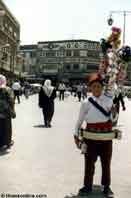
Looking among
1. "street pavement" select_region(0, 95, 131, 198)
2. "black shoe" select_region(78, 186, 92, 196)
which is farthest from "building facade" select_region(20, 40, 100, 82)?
"black shoe" select_region(78, 186, 92, 196)

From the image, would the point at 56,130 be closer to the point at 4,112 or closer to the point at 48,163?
the point at 4,112

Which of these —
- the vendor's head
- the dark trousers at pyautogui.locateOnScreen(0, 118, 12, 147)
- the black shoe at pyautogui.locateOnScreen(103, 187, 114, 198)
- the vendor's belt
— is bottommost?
the black shoe at pyautogui.locateOnScreen(103, 187, 114, 198)

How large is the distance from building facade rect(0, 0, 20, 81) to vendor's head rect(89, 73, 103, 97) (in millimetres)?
81751

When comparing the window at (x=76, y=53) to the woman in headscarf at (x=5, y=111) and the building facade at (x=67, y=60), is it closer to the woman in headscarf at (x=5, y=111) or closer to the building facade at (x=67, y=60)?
the building facade at (x=67, y=60)

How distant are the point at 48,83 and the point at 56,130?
7.49ft

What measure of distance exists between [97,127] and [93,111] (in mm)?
208

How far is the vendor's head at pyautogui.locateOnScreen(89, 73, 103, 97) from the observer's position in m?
7.41

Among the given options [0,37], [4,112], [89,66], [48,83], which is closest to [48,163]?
[4,112]

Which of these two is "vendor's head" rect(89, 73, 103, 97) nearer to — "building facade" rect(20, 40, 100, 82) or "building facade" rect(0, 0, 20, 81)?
"building facade" rect(0, 0, 20, 81)

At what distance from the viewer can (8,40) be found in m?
109

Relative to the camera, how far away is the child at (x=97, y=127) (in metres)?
7.45

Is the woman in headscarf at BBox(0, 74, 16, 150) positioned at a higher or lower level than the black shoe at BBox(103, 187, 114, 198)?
higher

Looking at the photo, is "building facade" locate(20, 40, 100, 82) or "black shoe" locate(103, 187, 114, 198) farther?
"building facade" locate(20, 40, 100, 82)

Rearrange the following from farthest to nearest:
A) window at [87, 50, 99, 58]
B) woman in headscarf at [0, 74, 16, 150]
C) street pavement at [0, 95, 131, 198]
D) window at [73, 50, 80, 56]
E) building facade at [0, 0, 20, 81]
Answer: window at [73, 50, 80, 56]
window at [87, 50, 99, 58]
building facade at [0, 0, 20, 81]
woman in headscarf at [0, 74, 16, 150]
street pavement at [0, 95, 131, 198]
